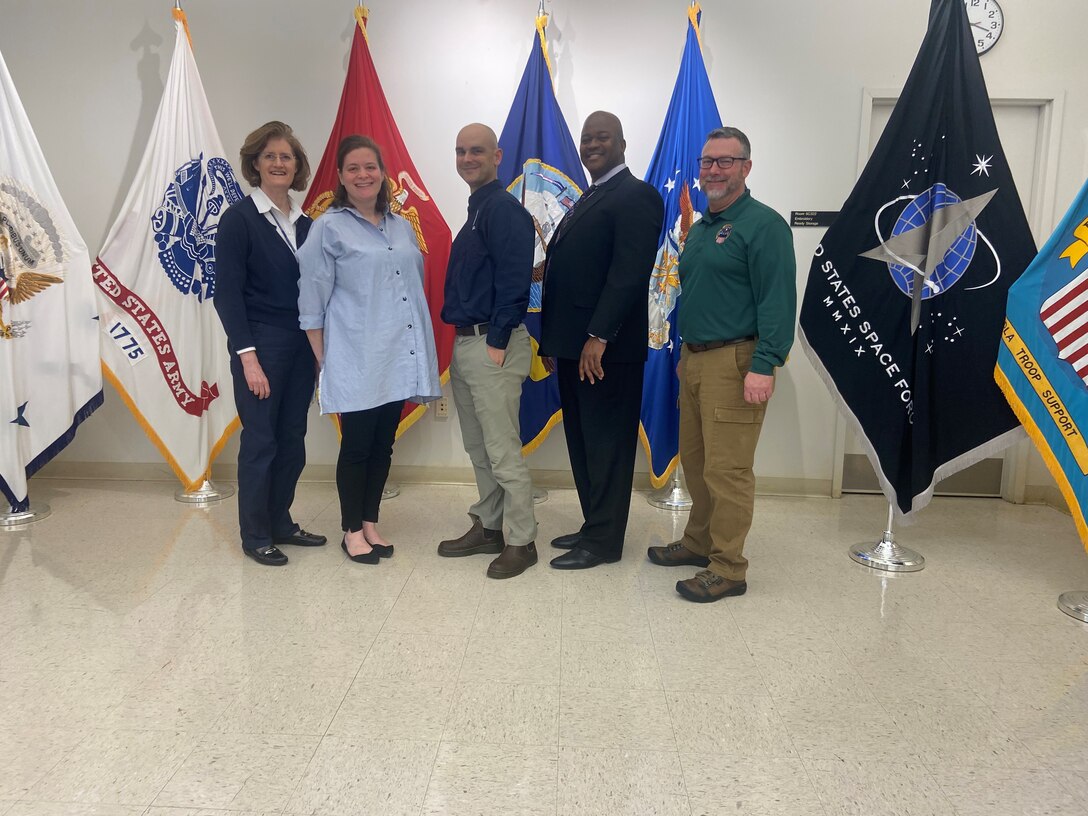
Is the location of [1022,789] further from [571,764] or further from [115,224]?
[115,224]

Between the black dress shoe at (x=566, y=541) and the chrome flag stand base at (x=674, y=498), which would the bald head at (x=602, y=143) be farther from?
the chrome flag stand base at (x=674, y=498)

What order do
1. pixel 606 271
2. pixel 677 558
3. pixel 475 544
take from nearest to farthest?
pixel 606 271 < pixel 677 558 < pixel 475 544

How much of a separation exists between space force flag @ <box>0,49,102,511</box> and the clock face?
4366mm

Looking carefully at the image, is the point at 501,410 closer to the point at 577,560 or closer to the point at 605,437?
the point at 605,437

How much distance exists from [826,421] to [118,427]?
12.6 feet

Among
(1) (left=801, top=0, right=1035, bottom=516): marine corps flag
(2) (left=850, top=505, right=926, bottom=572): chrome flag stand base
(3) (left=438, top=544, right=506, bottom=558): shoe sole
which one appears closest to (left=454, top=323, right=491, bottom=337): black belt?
(3) (left=438, top=544, right=506, bottom=558): shoe sole

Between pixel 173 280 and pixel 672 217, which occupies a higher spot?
pixel 672 217

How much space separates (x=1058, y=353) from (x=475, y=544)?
2.20 m

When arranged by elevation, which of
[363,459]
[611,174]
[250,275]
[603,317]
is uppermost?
[611,174]

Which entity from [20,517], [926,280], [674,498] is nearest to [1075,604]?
[926,280]

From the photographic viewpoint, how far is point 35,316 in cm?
330

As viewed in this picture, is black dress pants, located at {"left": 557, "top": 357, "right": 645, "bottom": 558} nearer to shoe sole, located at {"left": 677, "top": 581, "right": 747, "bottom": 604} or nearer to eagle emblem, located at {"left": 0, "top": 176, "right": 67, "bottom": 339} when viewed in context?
shoe sole, located at {"left": 677, "top": 581, "right": 747, "bottom": 604}

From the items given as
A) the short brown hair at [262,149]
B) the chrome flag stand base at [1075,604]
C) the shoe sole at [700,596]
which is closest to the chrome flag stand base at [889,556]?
the chrome flag stand base at [1075,604]

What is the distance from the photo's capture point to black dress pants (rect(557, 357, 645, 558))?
263 centimetres
